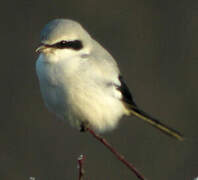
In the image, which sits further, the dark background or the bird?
the dark background

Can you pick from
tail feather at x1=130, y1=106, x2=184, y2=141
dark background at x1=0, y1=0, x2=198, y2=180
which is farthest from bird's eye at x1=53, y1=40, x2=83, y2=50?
dark background at x1=0, y1=0, x2=198, y2=180

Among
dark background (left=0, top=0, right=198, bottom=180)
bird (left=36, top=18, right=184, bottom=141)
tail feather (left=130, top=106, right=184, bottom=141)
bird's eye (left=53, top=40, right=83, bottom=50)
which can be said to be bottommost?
dark background (left=0, top=0, right=198, bottom=180)

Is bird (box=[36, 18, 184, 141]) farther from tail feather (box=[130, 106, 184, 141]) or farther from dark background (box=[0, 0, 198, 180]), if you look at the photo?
dark background (box=[0, 0, 198, 180])

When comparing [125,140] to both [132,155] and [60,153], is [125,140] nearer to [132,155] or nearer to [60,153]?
[132,155]

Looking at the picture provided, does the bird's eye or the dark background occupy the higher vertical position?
the bird's eye

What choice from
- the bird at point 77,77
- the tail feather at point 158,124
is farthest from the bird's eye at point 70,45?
the tail feather at point 158,124

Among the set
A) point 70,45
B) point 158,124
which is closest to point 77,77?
point 70,45

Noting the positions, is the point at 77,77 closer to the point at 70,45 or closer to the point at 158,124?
the point at 70,45

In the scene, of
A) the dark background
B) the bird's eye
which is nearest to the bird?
the bird's eye

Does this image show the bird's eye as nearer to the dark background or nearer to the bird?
the bird
